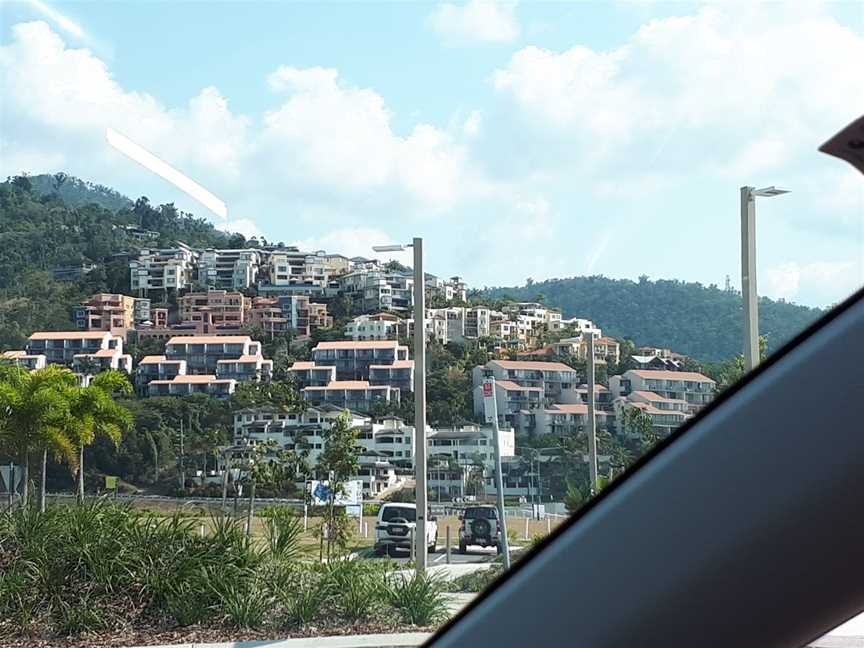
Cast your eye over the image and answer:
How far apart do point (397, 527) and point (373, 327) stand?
2180 mm

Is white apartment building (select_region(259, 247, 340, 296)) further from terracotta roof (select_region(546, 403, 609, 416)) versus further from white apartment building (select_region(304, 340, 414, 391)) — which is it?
terracotta roof (select_region(546, 403, 609, 416))

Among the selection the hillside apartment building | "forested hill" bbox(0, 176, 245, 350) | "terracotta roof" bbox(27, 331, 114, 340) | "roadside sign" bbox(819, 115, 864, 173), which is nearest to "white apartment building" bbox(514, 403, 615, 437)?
"roadside sign" bbox(819, 115, 864, 173)

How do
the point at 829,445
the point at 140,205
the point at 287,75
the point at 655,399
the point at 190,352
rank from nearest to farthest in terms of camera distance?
the point at 829,445
the point at 655,399
the point at 287,75
the point at 140,205
the point at 190,352

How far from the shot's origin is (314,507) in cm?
860

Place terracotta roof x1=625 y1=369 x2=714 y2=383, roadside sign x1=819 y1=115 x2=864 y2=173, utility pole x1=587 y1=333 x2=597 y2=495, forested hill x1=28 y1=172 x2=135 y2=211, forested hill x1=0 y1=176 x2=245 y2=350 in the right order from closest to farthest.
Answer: roadside sign x1=819 y1=115 x2=864 y2=173, terracotta roof x1=625 y1=369 x2=714 y2=383, utility pole x1=587 y1=333 x2=597 y2=495, forested hill x1=28 y1=172 x2=135 y2=211, forested hill x1=0 y1=176 x2=245 y2=350

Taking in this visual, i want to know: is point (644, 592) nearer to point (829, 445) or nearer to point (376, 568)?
point (829, 445)

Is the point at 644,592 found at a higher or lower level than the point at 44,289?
lower

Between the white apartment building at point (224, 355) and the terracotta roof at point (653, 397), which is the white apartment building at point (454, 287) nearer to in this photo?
the terracotta roof at point (653, 397)

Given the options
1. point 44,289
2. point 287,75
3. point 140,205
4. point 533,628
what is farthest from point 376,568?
point 533,628

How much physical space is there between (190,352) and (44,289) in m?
1.82

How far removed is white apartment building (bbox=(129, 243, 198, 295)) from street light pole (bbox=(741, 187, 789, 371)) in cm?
609

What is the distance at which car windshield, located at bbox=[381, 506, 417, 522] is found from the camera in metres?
8.41

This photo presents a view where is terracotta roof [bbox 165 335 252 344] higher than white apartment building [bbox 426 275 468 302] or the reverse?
higher

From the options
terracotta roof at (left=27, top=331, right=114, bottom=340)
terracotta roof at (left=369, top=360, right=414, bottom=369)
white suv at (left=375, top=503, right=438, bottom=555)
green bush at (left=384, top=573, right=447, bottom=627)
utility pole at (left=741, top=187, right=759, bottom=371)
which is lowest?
green bush at (left=384, top=573, right=447, bottom=627)
